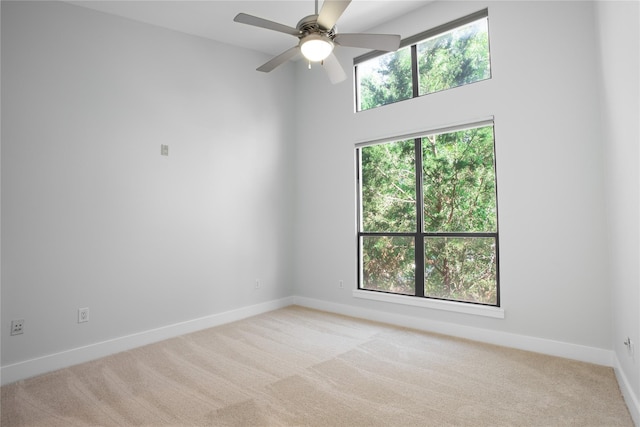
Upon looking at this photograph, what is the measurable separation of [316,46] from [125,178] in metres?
2.16

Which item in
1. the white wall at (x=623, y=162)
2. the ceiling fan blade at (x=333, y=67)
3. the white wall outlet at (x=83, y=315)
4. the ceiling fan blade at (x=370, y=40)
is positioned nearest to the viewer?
the white wall at (x=623, y=162)

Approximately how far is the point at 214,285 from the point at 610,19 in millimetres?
3917

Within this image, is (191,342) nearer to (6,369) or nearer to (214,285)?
(214,285)

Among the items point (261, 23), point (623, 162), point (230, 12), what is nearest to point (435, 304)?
point (623, 162)

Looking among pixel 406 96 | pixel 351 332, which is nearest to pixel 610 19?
pixel 406 96

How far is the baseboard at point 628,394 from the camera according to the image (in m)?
1.83

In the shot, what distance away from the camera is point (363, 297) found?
3975 millimetres

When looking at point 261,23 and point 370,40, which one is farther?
point 370,40

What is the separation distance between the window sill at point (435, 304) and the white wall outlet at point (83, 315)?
260 centimetres

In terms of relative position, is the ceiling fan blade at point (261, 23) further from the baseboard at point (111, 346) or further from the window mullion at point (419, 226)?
the baseboard at point (111, 346)

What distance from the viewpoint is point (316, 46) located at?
87.5 inches

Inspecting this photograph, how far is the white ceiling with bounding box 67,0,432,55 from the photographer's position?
3160 mm

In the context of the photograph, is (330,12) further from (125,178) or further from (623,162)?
(125,178)

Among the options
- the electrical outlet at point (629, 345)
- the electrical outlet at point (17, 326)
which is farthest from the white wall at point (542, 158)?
the electrical outlet at point (17, 326)
